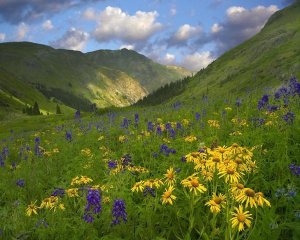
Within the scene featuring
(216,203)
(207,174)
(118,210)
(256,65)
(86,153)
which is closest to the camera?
(216,203)

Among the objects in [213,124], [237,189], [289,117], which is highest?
[289,117]

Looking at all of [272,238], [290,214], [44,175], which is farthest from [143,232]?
[44,175]

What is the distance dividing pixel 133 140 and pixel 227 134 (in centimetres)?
315

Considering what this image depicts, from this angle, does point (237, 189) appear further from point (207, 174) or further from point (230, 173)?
point (207, 174)

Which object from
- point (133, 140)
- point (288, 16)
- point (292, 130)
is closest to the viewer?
point (292, 130)

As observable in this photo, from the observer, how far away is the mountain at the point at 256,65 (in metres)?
68.6

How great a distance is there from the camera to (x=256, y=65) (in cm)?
10025

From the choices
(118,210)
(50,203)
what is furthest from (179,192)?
(50,203)

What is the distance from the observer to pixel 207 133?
10.7 m

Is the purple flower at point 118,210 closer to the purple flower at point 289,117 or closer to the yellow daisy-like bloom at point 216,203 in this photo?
the yellow daisy-like bloom at point 216,203

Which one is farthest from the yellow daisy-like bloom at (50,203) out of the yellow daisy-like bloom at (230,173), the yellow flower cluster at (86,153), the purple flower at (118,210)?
the yellow flower cluster at (86,153)

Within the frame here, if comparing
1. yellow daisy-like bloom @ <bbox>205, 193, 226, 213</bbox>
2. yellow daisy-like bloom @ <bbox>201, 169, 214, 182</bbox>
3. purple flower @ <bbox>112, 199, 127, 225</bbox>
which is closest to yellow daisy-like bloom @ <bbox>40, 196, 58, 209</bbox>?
purple flower @ <bbox>112, 199, 127, 225</bbox>

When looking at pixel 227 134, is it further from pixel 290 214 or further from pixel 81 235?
pixel 81 235

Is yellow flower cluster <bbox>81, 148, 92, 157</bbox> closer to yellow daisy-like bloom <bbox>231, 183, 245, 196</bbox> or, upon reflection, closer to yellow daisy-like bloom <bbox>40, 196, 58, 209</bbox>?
yellow daisy-like bloom <bbox>40, 196, 58, 209</bbox>
